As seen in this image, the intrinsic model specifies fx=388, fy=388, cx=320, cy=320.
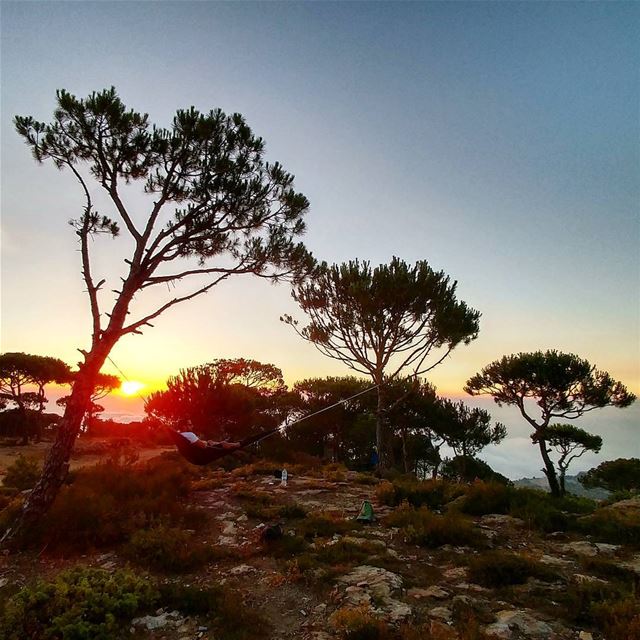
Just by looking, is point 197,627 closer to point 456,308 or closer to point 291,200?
point 291,200

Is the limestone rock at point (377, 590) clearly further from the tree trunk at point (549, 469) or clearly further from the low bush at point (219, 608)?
the tree trunk at point (549, 469)

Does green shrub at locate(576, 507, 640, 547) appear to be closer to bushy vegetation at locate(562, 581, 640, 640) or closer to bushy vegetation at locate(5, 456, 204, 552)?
bushy vegetation at locate(562, 581, 640, 640)

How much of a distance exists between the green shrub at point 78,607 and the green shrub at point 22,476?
7681 millimetres

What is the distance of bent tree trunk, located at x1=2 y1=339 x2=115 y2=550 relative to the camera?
7692 mm

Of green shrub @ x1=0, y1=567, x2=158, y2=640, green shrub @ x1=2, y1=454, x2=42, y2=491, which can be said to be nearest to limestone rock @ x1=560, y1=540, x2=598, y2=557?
green shrub @ x1=0, y1=567, x2=158, y2=640

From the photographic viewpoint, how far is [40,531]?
763 cm

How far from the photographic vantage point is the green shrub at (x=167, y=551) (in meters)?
6.51

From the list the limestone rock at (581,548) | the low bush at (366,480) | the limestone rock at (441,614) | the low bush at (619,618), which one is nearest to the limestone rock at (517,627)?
the limestone rock at (441,614)

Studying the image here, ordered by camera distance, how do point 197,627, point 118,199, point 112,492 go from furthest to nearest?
point 118,199, point 112,492, point 197,627

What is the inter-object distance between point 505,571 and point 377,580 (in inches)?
79.0

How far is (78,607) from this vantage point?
4.76 metres

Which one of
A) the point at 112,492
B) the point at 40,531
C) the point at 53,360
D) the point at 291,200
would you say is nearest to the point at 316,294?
the point at 291,200

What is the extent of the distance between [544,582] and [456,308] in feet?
43.8

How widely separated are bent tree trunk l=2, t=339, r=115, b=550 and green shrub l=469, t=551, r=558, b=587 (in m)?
8.26
